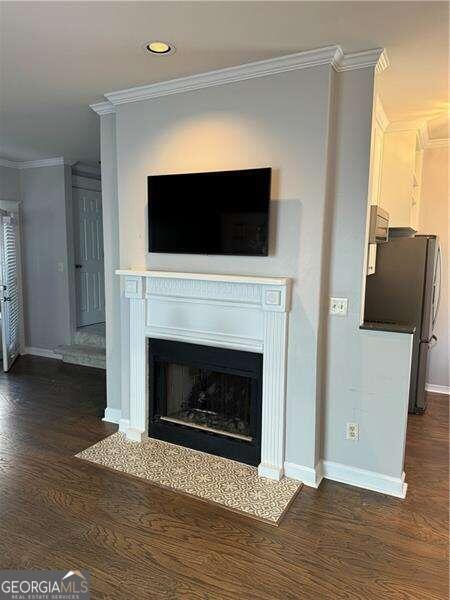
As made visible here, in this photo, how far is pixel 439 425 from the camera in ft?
11.9

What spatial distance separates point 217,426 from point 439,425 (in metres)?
2.06

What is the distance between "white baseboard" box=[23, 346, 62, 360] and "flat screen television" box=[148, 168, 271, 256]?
3.36m

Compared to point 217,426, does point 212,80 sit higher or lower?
higher

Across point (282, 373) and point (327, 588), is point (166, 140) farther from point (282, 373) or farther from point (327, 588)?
point (327, 588)

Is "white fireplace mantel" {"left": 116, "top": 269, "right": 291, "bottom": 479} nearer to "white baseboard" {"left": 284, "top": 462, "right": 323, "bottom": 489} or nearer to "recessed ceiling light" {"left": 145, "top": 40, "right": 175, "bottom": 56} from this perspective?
"white baseboard" {"left": 284, "top": 462, "right": 323, "bottom": 489}

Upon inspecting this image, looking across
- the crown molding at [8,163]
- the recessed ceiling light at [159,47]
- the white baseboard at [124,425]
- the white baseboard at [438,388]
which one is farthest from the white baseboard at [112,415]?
the crown molding at [8,163]

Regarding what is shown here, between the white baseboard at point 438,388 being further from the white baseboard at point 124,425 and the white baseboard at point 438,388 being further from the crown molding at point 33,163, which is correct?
the crown molding at point 33,163

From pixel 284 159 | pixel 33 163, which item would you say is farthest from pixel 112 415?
pixel 33 163

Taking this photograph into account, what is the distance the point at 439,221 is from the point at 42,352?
17.7ft

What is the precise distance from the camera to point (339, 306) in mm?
2629

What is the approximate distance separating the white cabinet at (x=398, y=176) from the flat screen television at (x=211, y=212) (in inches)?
57.6

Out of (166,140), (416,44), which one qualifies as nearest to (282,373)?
(166,140)

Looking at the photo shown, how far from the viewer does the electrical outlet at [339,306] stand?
2.61m

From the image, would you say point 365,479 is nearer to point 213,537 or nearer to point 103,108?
point 213,537
